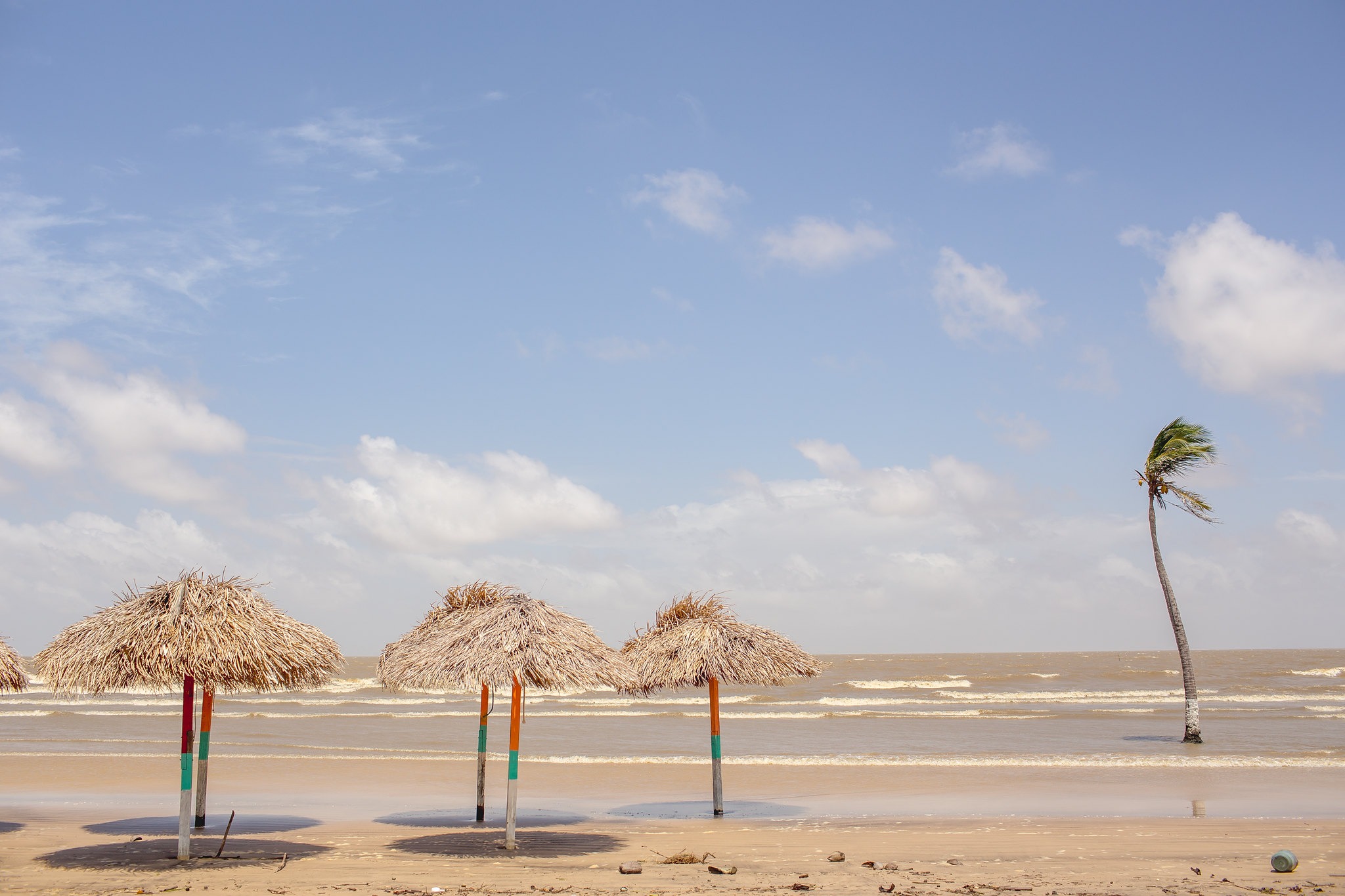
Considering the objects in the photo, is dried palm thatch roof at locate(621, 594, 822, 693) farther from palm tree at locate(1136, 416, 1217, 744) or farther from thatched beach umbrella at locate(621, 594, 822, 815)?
palm tree at locate(1136, 416, 1217, 744)

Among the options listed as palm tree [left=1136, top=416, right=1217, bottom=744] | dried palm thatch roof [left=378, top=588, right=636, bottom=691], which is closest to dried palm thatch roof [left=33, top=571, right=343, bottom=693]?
dried palm thatch roof [left=378, top=588, right=636, bottom=691]

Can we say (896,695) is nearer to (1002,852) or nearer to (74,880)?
(1002,852)

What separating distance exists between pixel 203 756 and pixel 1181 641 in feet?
65.7

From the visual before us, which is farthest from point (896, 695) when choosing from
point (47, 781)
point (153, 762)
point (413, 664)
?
point (413, 664)

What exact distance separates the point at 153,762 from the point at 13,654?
10878 mm

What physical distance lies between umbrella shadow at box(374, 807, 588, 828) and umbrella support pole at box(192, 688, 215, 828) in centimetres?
224

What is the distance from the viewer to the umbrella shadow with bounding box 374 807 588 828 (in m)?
13.2

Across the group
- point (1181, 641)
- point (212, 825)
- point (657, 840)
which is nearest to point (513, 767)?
point (657, 840)

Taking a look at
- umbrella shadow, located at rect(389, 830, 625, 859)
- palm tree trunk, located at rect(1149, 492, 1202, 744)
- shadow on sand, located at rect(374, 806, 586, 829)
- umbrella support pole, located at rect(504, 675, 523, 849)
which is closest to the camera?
umbrella support pole, located at rect(504, 675, 523, 849)

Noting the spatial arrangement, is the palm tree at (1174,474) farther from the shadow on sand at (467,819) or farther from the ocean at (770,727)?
the shadow on sand at (467,819)

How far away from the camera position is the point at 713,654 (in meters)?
12.5

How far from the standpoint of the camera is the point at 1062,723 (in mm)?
32344

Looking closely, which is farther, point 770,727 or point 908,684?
point 908,684

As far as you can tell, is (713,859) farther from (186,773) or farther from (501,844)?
(186,773)
